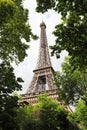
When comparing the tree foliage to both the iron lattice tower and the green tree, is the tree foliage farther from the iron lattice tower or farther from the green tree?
the iron lattice tower

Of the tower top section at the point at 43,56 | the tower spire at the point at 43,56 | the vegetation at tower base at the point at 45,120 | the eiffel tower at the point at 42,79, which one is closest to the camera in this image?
the vegetation at tower base at the point at 45,120

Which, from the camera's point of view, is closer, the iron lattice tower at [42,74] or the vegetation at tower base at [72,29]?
the vegetation at tower base at [72,29]

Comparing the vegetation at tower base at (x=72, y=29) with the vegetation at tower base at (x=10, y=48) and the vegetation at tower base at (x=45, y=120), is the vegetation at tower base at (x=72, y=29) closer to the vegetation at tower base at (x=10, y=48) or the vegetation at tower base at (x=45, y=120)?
the vegetation at tower base at (x=10, y=48)

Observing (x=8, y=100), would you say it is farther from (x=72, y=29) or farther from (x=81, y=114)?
(x=81, y=114)

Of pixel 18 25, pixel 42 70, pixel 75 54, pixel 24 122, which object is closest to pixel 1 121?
pixel 75 54

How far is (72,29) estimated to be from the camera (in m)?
9.91

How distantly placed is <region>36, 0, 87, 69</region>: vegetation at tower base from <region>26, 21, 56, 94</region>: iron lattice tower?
64.8 m

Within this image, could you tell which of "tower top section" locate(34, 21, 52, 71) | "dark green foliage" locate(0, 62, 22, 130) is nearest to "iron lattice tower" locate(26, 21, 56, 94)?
"tower top section" locate(34, 21, 52, 71)

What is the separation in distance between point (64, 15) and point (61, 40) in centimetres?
106

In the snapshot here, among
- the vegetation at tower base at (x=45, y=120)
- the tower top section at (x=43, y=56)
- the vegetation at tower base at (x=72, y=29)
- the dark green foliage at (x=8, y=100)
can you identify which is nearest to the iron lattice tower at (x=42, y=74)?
the tower top section at (x=43, y=56)

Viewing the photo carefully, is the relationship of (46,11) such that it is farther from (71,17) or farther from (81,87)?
(81,87)

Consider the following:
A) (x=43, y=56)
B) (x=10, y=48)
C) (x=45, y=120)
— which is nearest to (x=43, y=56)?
(x=43, y=56)

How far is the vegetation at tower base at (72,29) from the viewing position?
9.84 metres

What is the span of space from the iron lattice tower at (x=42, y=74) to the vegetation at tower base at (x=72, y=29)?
6481cm
